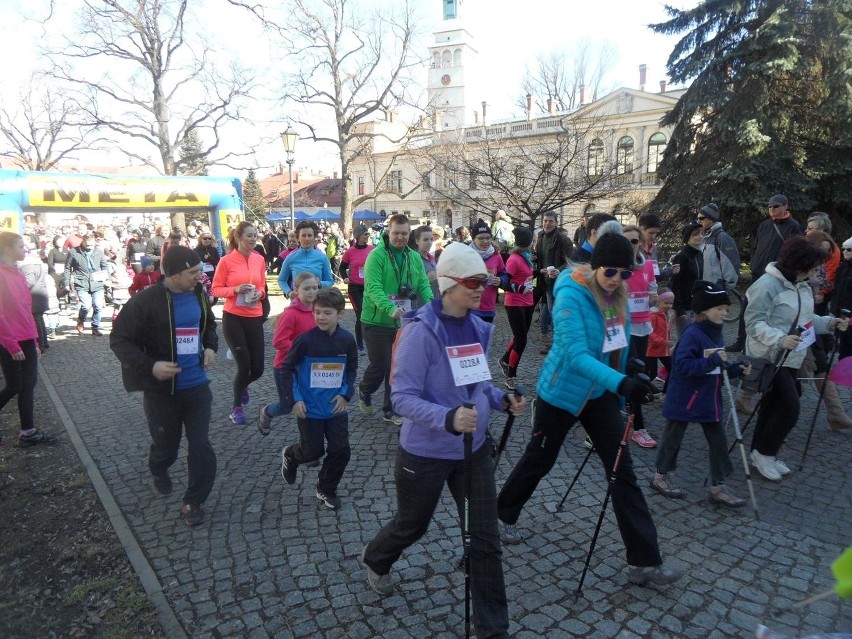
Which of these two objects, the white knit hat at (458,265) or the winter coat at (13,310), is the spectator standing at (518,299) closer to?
the white knit hat at (458,265)

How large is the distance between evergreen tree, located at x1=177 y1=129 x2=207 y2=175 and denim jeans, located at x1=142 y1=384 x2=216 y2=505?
2671cm

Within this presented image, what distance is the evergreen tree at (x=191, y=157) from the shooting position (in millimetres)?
29022

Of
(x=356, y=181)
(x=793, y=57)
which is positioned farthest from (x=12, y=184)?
(x=356, y=181)

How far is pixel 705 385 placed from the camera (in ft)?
13.5

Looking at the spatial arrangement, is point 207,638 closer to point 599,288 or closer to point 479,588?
point 479,588

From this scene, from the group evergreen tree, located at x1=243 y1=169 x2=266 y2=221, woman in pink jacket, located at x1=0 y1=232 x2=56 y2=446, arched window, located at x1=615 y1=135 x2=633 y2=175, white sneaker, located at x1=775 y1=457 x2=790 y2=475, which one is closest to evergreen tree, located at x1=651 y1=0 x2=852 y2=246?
arched window, located at x1=615 y1=135 x2=633 y2=175

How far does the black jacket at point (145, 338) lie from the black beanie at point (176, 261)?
0.16 meters

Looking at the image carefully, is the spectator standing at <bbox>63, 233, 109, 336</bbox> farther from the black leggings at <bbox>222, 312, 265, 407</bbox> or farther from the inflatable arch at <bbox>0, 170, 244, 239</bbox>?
the black leggings at <bbox>222, 312, 265, 407</bbox>

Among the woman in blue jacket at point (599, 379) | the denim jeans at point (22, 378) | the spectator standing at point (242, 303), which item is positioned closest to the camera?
the woman in blue jacket at point (599, 379)

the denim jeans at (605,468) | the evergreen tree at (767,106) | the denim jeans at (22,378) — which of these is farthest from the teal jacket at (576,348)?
the evergreen tree at (767,106)

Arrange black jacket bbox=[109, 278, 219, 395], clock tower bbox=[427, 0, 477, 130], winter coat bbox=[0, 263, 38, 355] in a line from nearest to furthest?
black jacket bbox=[109, 278, 219, 395], winter coat bbox=[0, 263, 38, 355], clock tower bbox=[427, 0, 477, 130]

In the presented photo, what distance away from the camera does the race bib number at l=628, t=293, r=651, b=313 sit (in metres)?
5.48

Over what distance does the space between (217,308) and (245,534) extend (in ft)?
39.3

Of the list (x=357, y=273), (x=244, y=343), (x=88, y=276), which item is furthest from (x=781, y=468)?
(x=88, y=276)
